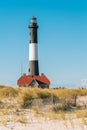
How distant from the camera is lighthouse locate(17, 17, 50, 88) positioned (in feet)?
A: 140

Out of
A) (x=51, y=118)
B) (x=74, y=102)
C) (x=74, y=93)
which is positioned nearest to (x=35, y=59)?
(x=74, y=93)

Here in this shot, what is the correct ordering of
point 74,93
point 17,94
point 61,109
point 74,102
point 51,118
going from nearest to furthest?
point 51,118, point 61,109, point 74,102, point 17,94, point 74,93

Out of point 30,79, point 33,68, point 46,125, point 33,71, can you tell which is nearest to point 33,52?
point 33,68

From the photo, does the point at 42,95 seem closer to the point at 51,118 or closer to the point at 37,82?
the point at 51,118

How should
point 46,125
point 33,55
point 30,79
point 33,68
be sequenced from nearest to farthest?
point 46,125 → point 30,79 → point 33,68 → point 33,55

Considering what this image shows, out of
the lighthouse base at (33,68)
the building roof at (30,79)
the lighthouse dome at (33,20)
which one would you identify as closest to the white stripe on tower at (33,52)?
the lighthouse base at (33,68)

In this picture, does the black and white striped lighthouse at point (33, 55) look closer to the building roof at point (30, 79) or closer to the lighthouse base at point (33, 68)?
the lighthouse base at point (33, 68)

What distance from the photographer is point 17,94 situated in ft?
60.6

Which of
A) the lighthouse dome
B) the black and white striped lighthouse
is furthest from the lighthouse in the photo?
the lighthouse dome

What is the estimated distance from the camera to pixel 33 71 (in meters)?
44.5

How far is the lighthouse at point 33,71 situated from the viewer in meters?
42.7

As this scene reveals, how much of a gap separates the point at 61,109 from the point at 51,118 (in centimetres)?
334

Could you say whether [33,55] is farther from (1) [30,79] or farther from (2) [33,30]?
(2) [33,30]

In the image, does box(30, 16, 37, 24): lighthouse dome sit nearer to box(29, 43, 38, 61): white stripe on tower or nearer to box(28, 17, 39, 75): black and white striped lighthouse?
box(28, 17, 39, 75): black and white striped lighthouse
